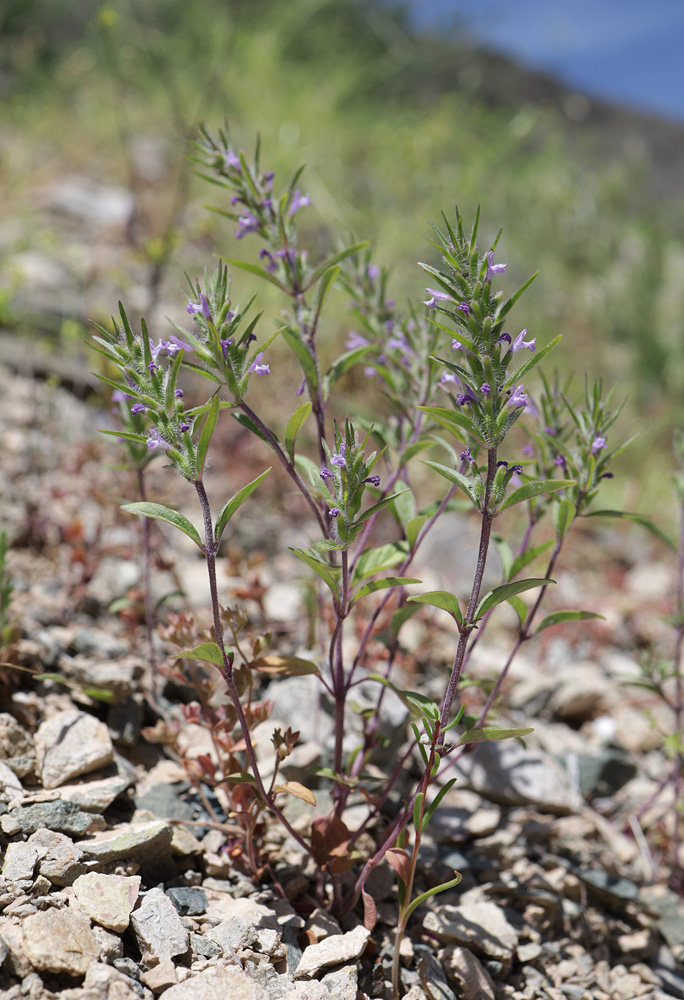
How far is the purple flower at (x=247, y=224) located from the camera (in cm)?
180

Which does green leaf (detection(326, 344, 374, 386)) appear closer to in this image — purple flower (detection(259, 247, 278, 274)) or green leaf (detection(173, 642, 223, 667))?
purple flower (detection(259, 247, 278, 274))

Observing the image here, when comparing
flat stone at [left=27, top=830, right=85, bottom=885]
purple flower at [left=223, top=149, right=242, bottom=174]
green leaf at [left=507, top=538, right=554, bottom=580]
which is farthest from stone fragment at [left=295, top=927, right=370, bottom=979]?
purple flower at [left=223, top=149, right=242, bottom=174]

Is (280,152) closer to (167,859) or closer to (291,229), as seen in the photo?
(291,229)

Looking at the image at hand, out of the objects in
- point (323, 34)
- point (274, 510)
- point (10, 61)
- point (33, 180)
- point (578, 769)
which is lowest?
point (578, 769)

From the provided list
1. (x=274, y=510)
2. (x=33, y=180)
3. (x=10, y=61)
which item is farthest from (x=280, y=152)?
(x=10, y=61)

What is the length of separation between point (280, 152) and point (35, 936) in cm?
553

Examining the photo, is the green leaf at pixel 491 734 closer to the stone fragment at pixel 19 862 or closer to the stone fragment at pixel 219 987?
the stone fragment at pixel 219 987

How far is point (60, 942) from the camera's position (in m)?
1.38

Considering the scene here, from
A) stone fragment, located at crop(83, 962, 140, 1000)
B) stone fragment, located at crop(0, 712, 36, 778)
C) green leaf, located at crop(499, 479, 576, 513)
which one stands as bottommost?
stone fragment, located at crop(83, 962, 140, 1000)

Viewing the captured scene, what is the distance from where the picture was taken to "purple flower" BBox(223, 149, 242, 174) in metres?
1.85

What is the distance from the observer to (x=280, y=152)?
18.4ft

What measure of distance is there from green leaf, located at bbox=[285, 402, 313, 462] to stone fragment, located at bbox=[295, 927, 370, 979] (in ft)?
3.53

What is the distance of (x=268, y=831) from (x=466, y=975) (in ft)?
1.99

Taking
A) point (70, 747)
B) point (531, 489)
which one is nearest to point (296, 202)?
point (531, 489)
